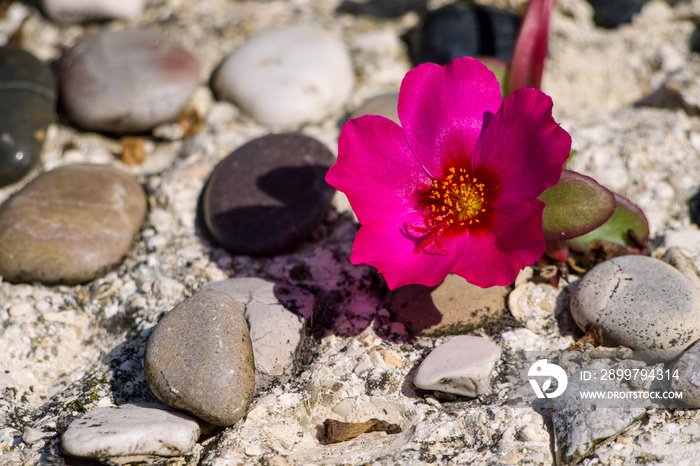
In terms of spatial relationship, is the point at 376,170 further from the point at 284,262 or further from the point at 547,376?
the point at 547,376

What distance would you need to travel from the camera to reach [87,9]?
3812 millimetres

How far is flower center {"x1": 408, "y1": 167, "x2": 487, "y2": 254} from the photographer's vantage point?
208 cm

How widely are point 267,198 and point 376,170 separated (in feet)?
2.54

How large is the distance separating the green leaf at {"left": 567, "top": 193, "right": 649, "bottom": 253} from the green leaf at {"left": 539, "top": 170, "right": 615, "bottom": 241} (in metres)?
0.33

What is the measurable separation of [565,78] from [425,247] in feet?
7.17

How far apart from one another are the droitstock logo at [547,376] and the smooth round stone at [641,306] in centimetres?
22

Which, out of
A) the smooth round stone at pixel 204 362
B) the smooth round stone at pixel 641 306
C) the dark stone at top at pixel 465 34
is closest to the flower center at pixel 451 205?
the smooth round stone at pixel 641 306

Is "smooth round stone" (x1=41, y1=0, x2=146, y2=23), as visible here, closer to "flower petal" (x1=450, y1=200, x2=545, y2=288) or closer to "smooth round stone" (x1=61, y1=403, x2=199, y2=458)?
"smooth round stone" (x1=61, y1=403, x2=199, y2=458)

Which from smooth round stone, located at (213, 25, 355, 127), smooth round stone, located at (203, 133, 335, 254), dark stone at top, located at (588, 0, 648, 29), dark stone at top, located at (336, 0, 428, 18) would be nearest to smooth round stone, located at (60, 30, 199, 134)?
smooth round stone, located at (213, 25, 355, 127)

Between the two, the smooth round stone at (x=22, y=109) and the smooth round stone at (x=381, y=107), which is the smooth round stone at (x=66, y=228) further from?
the smooth round stone at (x=381, y=107)

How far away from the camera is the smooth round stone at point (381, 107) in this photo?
3.05m

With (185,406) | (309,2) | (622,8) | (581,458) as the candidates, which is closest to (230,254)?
(185,406)

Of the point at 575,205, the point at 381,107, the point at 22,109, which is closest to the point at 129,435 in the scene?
the point at 575,205

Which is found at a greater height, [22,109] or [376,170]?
[376,170]
